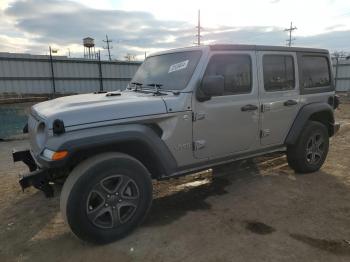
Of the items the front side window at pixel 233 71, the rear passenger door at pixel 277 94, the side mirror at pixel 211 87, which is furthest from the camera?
the rear passenger door at pixel 277 94

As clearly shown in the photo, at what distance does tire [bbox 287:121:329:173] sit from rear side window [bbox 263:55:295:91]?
87cm

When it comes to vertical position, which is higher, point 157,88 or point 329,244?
point 157,88

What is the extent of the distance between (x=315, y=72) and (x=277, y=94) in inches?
42.9

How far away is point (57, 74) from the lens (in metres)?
16.6

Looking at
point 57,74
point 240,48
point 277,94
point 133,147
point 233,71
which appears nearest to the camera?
point 133,147

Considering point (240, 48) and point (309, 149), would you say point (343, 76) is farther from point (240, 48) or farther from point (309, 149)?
point (240, 48)

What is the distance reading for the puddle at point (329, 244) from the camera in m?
3.28

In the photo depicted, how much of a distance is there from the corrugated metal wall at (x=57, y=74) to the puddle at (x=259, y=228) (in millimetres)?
14189

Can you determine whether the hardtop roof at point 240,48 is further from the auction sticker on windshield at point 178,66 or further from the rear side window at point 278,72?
the auction sticker on windshield at point 178,66

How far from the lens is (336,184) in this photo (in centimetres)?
513

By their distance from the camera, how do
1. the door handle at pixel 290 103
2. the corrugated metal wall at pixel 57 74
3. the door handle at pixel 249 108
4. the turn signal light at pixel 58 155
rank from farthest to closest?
the corrugated metal wall at pixel 57 74 < the door handle at pixel 290 103 < the door handle at pixel 249 108 < the turn signal light at pixel 58 155

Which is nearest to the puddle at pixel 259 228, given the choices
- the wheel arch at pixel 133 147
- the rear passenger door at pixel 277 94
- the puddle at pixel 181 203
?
the puddle at pixel 181 203

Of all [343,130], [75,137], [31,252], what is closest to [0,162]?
[31,252]

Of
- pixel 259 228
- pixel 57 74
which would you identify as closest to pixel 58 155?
pixel 259 228
